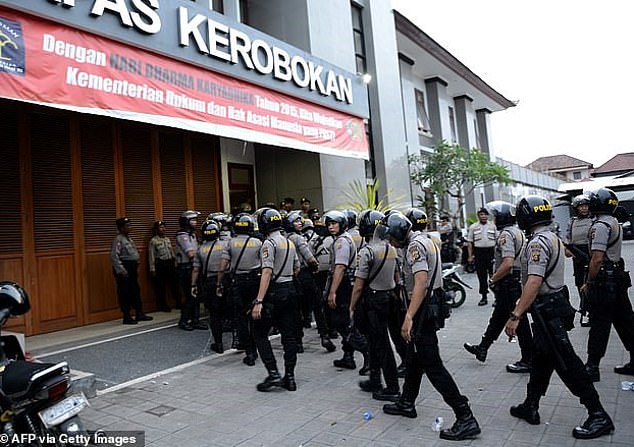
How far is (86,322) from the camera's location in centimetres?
828

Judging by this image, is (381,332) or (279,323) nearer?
(381,332)

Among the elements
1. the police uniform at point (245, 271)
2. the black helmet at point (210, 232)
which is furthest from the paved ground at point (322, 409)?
the black helmet at point (210, 232)

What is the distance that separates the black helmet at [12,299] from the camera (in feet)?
11.5

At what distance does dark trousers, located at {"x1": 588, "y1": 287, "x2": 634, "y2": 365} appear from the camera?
4672 mm

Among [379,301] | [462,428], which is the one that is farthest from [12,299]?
[462,428]

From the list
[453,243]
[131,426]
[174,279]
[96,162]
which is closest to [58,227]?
[96,162]

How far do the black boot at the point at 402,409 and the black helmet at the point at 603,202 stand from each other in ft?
9.06

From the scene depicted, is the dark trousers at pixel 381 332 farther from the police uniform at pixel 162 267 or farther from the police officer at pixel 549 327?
the police uniform at pixel 162 267

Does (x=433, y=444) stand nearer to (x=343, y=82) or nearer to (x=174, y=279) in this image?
(x=174, y=279)

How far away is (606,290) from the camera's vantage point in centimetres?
469

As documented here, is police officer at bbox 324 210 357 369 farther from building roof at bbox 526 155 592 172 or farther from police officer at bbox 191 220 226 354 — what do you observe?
building roof at bbox 526 155 592 172

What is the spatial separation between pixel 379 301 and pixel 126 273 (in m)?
5.28

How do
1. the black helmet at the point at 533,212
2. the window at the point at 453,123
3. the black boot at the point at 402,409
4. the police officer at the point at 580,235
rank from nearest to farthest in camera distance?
the black helmet at the point at 533,212 < the black boot at the point at 402,409 < the police officer at the point at 580,235 < the window at the point at 453,123

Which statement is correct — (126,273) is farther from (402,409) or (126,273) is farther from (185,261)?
(402,409)
